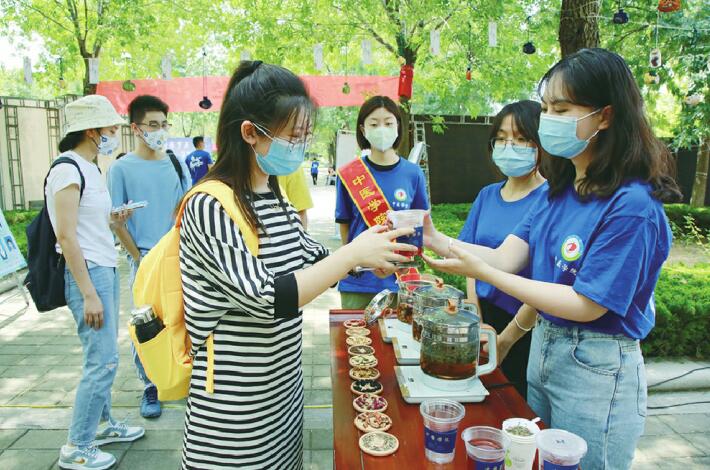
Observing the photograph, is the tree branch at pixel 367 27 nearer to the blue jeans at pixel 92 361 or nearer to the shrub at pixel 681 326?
the shrub at pixel 681 326

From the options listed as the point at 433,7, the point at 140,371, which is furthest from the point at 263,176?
the point at 433,7

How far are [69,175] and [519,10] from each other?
26.2 ft

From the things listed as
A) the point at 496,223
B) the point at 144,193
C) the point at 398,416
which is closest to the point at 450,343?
the point at 398,416

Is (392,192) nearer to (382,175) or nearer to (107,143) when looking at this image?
(382,175)

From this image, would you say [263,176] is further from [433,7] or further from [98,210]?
[433,7]

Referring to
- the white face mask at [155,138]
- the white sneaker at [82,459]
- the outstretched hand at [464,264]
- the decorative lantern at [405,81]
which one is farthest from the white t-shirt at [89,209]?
the decorative lantern at [405,81]

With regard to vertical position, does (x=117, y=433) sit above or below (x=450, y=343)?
below

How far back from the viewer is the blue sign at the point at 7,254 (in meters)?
5.46

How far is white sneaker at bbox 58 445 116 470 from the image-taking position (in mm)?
2789

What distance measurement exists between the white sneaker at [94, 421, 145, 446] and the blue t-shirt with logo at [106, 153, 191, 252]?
3.90ft

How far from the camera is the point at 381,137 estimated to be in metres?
3.57

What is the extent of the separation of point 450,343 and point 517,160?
4.71ft

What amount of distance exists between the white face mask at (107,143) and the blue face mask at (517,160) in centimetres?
233

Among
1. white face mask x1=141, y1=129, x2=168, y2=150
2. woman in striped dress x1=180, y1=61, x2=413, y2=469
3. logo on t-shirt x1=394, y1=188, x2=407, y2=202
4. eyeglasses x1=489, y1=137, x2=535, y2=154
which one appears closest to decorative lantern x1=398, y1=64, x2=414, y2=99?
logo on t-shirt x1=394, y1=188, x2=407, y2=202
